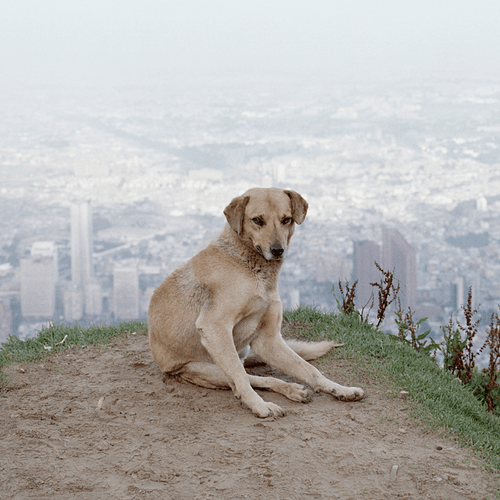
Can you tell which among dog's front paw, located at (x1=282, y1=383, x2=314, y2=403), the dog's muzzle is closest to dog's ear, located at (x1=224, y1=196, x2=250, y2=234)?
the dog's muzzle

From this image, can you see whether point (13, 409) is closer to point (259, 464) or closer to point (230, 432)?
point (230, 432)

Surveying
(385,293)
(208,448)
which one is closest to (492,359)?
(385,293)

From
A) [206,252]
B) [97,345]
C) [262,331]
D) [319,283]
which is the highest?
[206,252]

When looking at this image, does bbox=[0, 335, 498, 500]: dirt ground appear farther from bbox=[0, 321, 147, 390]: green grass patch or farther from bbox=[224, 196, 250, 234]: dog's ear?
bbox=[224, 196, 250, 234]: dog's ear

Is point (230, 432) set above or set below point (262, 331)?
below

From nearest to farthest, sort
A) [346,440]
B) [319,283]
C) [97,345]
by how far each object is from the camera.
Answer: [346,440] → [97,345] → [319,283]

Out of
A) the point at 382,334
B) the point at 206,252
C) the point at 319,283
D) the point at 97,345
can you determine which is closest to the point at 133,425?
the point at 206,252

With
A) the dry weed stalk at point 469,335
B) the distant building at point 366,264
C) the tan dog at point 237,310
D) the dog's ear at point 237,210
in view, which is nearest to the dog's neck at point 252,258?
the tan dog at point 237,310
